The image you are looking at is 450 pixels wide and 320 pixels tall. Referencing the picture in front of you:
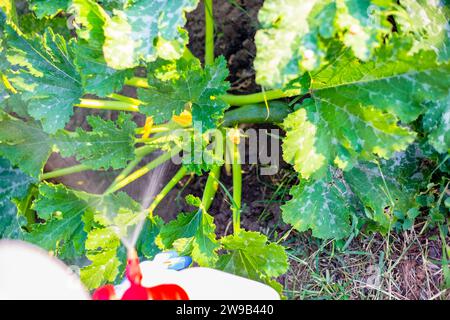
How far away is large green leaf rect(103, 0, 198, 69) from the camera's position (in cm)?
173

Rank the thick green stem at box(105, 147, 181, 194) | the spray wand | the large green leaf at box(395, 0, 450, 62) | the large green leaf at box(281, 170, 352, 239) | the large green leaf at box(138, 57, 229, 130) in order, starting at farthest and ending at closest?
the thick green stem at box(105, 147, 181, 194) → the large green leaf at box(281, 170, 352, 239) → the large green leaf at box(138, 57, 229, 130) → the large green leaf at box(395, 0, 450, 62) → the spray wand

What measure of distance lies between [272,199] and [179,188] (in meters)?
0.42

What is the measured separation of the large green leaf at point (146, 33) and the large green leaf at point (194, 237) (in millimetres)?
592

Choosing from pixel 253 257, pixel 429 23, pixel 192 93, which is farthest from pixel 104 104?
pixel 429 23

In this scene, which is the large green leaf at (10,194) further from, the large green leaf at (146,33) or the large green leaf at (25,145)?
the large green leaf at (146,33)

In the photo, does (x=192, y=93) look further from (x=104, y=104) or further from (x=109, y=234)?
(x=109, y=234)

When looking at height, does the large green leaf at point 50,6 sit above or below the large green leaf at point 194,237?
above

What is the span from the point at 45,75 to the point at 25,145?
290 millimetres

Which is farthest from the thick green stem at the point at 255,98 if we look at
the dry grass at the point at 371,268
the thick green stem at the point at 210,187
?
the dry grass at the point at 371,268

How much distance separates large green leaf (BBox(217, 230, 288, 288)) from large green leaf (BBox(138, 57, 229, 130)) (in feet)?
1.28

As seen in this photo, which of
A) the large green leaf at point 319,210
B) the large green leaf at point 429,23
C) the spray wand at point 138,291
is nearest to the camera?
the spray wand at point 138,291

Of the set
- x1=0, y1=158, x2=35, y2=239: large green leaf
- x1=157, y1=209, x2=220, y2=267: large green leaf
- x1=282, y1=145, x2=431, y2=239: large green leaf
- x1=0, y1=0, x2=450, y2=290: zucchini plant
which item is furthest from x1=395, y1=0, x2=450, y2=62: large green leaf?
x1=0, y1=158, x2=35, y2=239: large green leaf

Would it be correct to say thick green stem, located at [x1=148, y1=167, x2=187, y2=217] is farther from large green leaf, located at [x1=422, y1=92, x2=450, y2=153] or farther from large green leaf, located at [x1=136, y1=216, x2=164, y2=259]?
large green leaf, located at [x1=422, y1=92, x2=450, y2=153]

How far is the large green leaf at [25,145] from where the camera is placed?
215 centimetres
